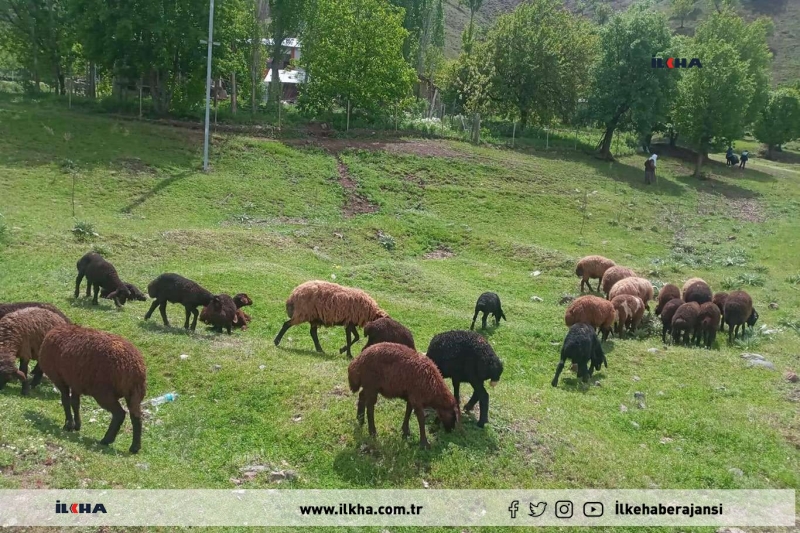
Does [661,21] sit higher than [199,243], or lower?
higher

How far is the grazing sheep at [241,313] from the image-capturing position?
1481cm

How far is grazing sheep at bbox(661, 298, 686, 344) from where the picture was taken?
17.6 metres

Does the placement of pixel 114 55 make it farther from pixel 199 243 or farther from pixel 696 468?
pixel 696 468

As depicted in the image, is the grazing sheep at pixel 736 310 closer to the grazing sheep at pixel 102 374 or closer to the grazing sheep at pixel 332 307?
the grazing sheep at pixel 332 307

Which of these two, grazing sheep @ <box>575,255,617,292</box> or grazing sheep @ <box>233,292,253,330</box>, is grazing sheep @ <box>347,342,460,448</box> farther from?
grazing sheep @ <box>575,255,617,292</box>

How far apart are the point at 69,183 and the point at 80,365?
22290 mm

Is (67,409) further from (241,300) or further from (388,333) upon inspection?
(241,300)

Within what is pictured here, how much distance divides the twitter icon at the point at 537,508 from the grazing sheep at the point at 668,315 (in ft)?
36.4

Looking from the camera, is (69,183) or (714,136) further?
(714,136)

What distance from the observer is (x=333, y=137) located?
141ft

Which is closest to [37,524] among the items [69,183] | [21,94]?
[69,183]

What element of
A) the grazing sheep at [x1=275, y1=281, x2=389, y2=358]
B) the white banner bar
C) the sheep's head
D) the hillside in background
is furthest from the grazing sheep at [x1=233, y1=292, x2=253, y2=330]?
the hillside in background

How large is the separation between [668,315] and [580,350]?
6.17 m

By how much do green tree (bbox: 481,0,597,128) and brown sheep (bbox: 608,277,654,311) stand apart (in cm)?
3331
